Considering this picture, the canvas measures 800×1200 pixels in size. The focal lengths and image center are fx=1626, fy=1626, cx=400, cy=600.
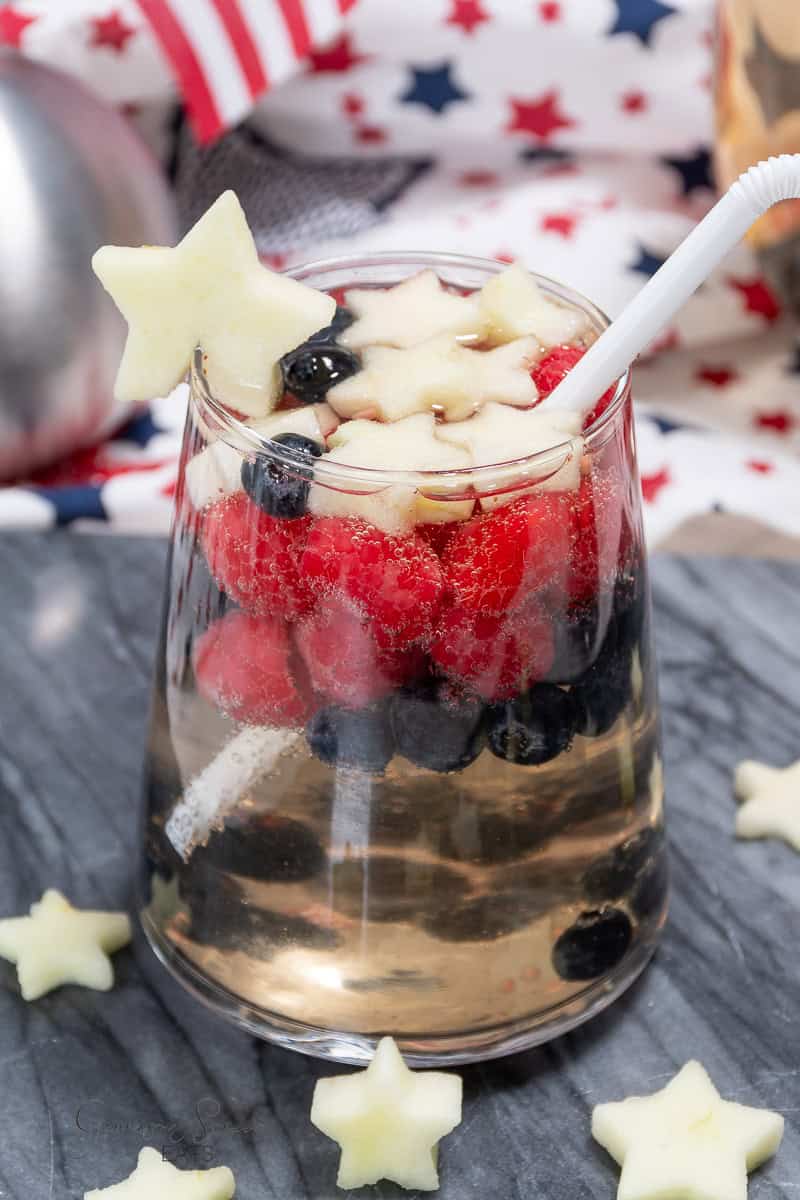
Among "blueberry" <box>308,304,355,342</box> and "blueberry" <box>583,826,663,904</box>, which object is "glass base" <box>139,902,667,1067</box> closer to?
"blueberry" <box>583,826,663,904</box>

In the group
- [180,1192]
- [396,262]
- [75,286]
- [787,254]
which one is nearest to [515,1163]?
[180,1192]

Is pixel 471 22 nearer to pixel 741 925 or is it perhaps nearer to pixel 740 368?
pixel 740 368

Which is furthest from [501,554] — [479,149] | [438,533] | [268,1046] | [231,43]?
[479,149]

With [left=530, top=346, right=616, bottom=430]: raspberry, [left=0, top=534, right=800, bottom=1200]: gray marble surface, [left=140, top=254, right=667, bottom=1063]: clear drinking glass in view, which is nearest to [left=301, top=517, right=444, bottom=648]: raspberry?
[left=140, top=254, right=667, bottom=1063]: clear drinking glass

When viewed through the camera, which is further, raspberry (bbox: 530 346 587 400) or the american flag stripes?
the american flag stripes

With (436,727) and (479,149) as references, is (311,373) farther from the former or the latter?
(479,149)

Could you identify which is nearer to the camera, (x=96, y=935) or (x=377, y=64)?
(x=96, y=935)
